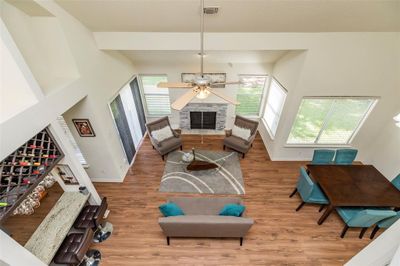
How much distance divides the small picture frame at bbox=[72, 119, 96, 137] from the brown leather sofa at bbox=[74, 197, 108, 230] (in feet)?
5.17

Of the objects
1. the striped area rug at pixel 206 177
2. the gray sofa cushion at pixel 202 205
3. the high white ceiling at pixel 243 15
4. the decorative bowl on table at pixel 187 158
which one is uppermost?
the high white ceiling at pixel 243 15

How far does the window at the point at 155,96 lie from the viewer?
6.61 meters

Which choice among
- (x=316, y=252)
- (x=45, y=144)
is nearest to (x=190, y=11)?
(x=45, y=144)

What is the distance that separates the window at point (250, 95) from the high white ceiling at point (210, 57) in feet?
2.04

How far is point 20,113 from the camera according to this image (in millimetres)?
2412

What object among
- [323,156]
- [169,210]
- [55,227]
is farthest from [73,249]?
[323,156]

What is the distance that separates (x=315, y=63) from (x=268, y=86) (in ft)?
7.71

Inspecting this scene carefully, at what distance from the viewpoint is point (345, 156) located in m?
4.70

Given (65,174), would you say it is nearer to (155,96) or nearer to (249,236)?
(249,236)

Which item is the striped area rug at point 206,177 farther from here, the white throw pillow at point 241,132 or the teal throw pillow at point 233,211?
the teal throw pillow at point 233,211

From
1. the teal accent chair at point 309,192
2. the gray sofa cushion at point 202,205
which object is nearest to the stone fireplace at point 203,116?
the gray sofa cushion at point 202,205

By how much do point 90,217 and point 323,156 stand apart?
5370 mm

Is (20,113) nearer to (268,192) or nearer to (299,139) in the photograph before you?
(268,192)

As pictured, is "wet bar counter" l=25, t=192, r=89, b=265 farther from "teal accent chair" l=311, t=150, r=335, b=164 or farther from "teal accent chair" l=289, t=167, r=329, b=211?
"teal accent chair" l=311, t=150, r=335, b=164
